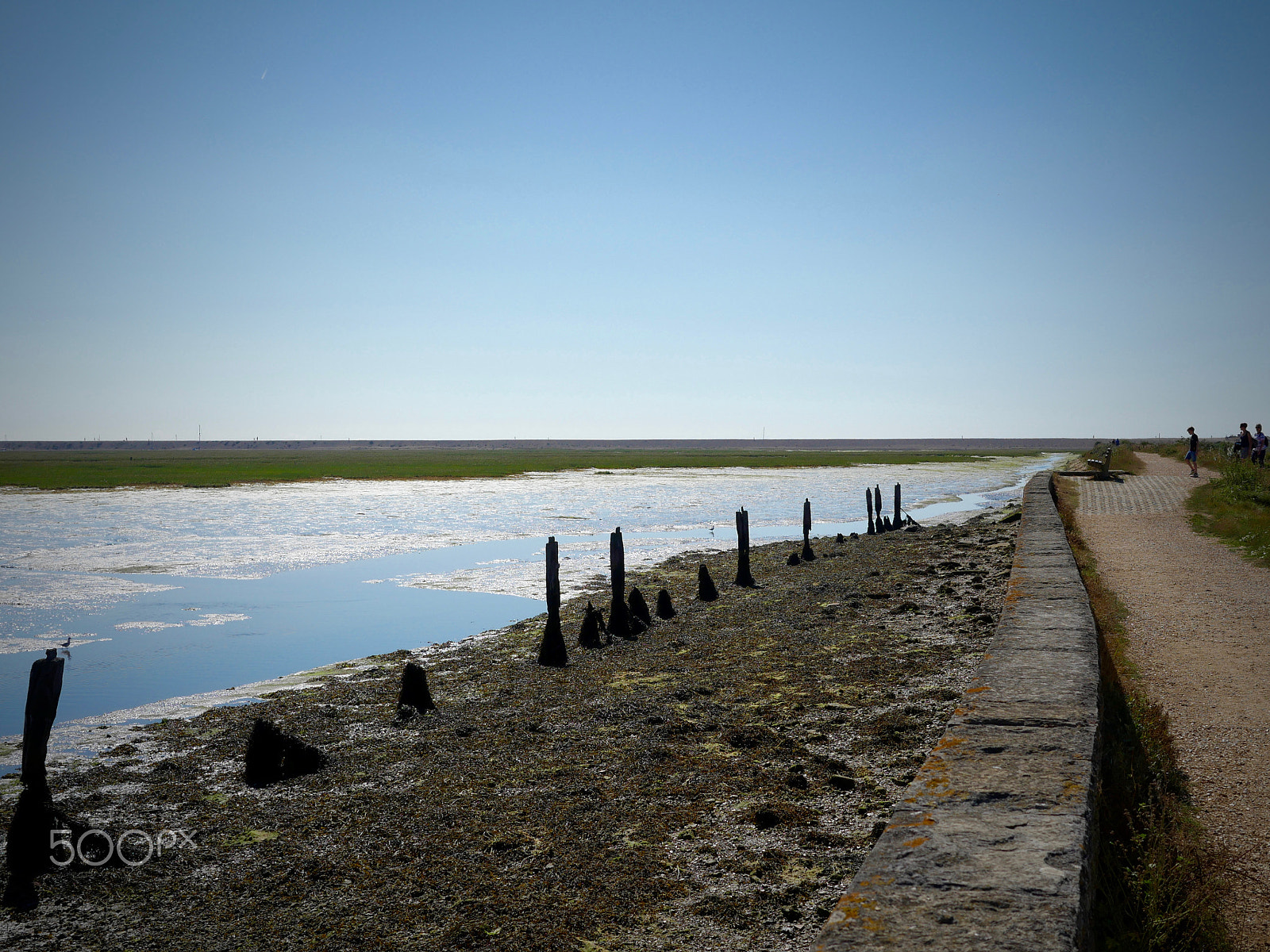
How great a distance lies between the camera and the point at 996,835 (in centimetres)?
273

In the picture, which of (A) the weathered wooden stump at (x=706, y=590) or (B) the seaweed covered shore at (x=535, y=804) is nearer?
(B) the seaweed covered shore at (x=535, y=804)

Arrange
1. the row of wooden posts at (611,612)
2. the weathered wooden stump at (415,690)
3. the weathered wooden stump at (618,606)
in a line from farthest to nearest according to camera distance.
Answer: the weathered wooden stump at (618,606) → the row of wooden posts at (611,612) → the weathered wooden stump at (415,690)

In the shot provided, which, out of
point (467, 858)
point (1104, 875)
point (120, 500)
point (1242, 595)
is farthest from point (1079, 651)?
point (120, 500)

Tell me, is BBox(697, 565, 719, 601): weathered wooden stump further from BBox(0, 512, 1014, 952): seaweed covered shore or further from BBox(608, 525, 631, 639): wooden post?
BBox(0, 512, 1014, 952): seaweed covered shore

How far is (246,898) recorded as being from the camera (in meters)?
4.89

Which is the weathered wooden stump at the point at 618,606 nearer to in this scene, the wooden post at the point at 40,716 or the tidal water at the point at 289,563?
the tidal water at the point at 289,563

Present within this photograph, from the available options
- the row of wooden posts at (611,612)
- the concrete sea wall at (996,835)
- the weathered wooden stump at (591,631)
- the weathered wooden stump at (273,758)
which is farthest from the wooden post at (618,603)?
the concrete sea wall at (996,835)

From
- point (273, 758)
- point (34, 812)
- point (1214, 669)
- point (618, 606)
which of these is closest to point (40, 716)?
point (34, 812)

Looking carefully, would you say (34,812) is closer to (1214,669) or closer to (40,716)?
(40,716)

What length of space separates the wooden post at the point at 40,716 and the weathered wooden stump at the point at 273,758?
1454 millimetres

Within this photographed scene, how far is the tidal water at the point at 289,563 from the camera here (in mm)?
12797

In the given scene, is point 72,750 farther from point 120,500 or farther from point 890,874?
point 120,500

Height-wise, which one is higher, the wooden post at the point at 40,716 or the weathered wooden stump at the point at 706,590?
the wooden post at the point at 40,716

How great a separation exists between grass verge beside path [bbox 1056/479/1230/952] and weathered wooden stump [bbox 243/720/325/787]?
19.6 ft
